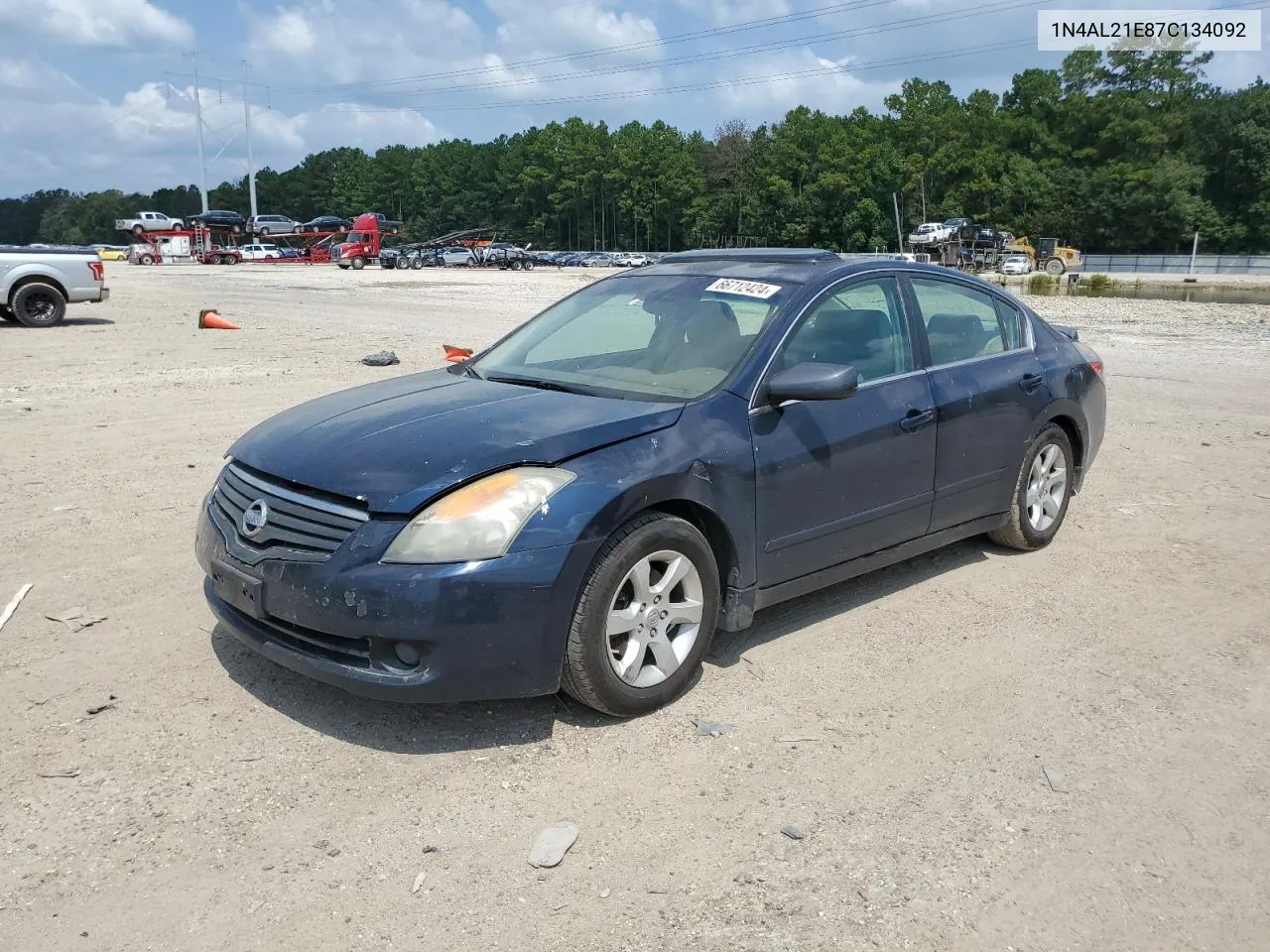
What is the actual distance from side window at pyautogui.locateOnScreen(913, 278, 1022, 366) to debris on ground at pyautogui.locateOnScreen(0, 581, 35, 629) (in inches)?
172

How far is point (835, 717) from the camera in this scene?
377 centimetres

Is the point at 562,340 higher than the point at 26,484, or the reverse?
the point at 562,340

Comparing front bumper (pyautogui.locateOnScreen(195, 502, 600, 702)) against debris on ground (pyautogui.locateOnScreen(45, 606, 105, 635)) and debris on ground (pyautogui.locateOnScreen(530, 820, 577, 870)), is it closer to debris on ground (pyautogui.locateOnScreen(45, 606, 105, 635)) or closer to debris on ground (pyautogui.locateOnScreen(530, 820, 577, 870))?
debris on ground (pyautogui.locateOnScreen(530, 820, 577, 870))

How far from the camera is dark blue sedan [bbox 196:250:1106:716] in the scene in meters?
3.34

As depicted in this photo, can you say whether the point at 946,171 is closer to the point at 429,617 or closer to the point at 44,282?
the point at 44,282

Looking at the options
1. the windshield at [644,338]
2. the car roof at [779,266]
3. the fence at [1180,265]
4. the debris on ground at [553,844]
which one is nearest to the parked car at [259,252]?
the fence at [1180,265]

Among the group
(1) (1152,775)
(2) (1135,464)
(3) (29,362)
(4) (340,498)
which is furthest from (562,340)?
(3) (29,362)

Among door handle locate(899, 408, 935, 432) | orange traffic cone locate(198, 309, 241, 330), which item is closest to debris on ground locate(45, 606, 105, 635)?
door handle locate(899, 408, 935, 432)

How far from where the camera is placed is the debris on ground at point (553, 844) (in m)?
2.92

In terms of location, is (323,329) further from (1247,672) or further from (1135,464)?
(1247,672)

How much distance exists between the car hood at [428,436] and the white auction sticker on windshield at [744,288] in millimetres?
891

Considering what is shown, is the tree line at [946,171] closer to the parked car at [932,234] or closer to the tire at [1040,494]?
the parked car at [932,234]

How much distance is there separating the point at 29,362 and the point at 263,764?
11854 mm

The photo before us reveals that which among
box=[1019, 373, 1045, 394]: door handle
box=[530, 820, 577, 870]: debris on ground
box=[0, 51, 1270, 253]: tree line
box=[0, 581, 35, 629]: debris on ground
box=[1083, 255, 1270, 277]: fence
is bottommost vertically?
box=[530, 820, 577, 870]: debris on ground
